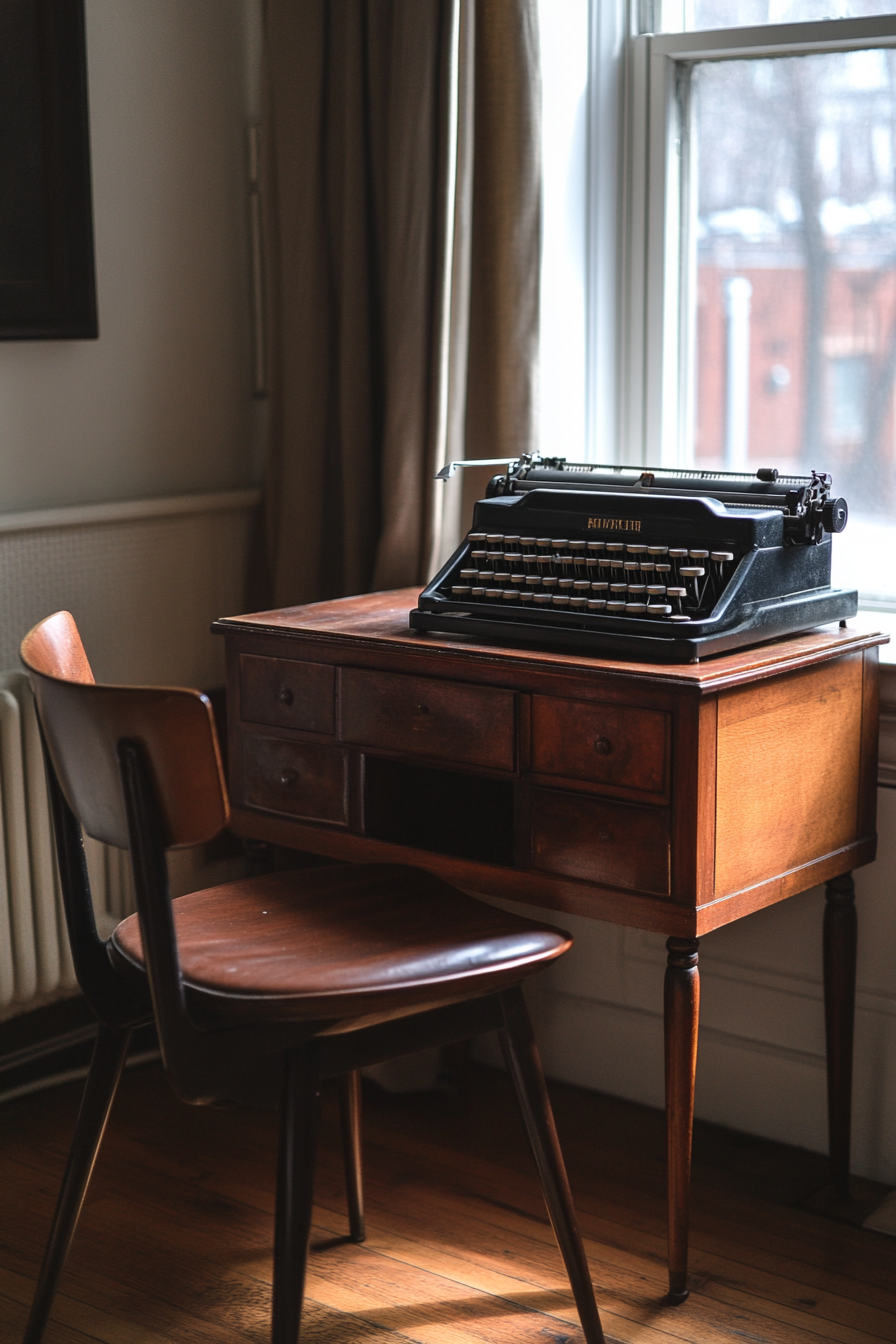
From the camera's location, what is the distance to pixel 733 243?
2.46 m

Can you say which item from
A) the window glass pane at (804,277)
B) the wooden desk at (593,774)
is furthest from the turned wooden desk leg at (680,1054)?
the window glass pane at (804,277)

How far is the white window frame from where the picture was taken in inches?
96.7

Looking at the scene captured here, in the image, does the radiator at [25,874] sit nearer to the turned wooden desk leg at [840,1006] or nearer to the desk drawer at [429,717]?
the desk drawer at [429,717]

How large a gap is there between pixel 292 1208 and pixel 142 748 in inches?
19.1

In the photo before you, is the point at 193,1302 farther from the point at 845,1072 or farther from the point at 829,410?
the point at 829,410

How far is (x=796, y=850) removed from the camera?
1941 millimetres

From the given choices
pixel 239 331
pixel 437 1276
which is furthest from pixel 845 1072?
pixel 239 331

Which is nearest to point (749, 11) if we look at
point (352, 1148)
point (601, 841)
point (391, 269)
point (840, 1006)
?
point (391, 269)

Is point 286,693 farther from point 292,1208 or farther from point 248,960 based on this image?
point 292,1208

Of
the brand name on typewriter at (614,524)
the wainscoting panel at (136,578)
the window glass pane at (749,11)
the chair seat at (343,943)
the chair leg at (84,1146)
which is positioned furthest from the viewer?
the wainscoting panel at (136,578)

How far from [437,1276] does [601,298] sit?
1565 millimetres

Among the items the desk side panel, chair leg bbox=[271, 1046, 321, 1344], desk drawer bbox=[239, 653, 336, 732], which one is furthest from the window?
chair leg bbox=[271, 1046, 321, 1344]

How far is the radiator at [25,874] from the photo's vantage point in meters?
2.28

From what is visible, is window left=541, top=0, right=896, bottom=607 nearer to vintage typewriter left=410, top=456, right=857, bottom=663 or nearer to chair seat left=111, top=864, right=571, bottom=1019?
vintage typewriter left=410, top=456, right=857, bottom=663
